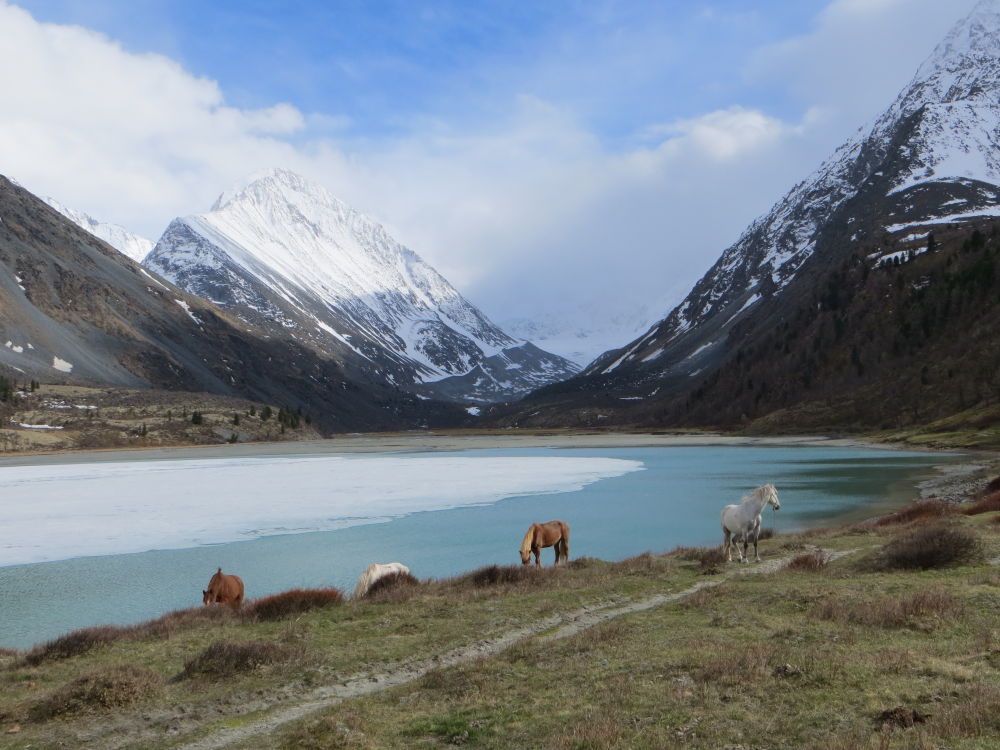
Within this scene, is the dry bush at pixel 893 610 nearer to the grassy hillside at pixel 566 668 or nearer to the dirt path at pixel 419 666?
the grassy hillside at pixel 566 668

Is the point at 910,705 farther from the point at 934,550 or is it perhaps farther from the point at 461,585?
the point at 461,585

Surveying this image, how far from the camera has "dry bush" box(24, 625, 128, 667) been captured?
1479cm

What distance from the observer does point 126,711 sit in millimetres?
11336

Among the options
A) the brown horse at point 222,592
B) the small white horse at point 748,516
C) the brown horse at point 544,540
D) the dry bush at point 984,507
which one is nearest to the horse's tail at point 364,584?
the brown horse at point 222,592

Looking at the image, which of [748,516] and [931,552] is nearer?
[931,552]

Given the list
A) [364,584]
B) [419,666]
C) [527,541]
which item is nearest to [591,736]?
[419,666]

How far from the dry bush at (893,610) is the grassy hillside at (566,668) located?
5 cm

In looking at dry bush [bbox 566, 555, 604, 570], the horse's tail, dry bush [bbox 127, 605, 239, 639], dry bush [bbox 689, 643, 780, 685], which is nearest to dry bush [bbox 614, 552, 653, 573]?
dry bush [bbox 566, 555, 604, 570]

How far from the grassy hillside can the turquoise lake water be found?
6417mm

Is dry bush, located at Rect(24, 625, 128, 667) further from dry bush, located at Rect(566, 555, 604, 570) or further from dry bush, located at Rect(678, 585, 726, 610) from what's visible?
dry bush, located at Rect(566, 555, 604, 570)

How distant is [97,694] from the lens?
1151cm

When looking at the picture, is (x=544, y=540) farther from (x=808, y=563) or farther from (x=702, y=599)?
(x=702, y=599)

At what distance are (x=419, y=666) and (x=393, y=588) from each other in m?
7.01

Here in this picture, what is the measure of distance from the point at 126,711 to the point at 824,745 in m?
9.51
